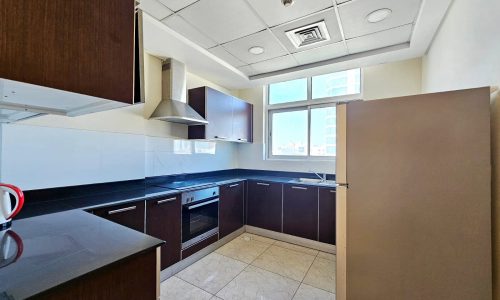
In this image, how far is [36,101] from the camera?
2.79 ft

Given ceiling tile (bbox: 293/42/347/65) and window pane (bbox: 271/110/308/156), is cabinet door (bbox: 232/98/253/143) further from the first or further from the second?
ceiling tile (bbox: 293/42/347/65)

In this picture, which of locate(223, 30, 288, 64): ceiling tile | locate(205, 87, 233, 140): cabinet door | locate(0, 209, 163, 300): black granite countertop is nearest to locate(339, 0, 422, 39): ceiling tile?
locate(223, 30, 288, 64): ceiling tile

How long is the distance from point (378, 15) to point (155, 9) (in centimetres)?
203

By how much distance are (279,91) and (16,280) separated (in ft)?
12.1

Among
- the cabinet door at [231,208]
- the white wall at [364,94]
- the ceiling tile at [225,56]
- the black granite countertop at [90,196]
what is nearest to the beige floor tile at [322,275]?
the black granite countertop at [90,196]

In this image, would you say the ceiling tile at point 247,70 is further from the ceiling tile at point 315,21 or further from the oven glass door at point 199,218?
the oven glass door at point 199,218

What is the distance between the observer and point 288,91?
367cm

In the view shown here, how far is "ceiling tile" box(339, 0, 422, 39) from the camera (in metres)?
1.74

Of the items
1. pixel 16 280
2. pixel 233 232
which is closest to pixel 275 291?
pixel 233 232

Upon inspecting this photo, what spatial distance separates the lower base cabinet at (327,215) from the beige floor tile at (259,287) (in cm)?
83

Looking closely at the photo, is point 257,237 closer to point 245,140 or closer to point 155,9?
point 245,140

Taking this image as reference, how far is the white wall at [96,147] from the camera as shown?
5.17ft

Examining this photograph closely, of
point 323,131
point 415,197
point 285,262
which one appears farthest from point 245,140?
point 415,197

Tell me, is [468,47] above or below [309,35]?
below
